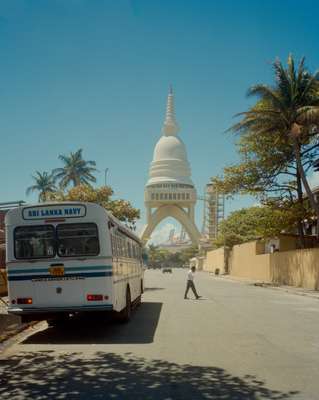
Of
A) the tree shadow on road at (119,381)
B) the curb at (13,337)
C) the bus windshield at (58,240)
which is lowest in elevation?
the curb at (13,337)

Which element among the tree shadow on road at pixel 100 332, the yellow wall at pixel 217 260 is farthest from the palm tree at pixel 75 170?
the tree shadow on road at pixel 100 332

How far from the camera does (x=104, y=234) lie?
11531mm

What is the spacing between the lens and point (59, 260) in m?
11.4

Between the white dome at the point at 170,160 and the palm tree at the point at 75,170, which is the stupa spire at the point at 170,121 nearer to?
the white dome at the point at 170,160

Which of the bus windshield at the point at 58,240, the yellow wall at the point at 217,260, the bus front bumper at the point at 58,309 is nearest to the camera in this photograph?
the bus front bumper at the point at 58,309

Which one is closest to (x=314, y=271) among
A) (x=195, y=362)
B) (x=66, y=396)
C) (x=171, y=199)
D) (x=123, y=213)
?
(x=123, y=213)

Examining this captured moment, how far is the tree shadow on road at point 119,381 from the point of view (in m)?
6.45

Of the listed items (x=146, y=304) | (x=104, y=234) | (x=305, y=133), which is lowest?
(x=146, y=304)

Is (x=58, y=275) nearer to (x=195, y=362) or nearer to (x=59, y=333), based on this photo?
(x=59, y=333)

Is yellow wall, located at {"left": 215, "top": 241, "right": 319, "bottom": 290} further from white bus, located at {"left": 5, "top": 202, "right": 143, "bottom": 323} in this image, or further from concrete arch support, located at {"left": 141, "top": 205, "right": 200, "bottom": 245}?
concrete arch support, located at {"left": 141, "top": 205, "right": 200, "bottom": 245}

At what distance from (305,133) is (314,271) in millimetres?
8113

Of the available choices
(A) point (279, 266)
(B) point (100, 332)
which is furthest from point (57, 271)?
(A) point (279, 266)

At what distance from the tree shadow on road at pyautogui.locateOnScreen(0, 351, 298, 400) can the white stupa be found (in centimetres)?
12607

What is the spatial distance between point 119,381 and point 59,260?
4.68 m
